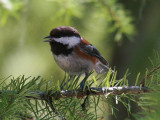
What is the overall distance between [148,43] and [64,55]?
48.5 inches

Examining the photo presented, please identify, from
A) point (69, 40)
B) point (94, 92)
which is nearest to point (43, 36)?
point (69, 40)

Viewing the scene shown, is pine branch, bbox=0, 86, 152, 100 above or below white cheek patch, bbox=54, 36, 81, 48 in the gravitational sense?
below

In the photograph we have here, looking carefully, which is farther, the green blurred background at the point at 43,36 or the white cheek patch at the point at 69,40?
the green blurred background at the point at 43,36

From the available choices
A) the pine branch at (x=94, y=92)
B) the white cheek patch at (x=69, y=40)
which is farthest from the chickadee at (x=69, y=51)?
the pine branch at (x=94, y=92)

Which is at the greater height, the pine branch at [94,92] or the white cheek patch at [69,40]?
the white cheek patch at [69,40]

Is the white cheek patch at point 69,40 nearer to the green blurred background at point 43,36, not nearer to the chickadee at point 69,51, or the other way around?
the chickadee at point 69,51

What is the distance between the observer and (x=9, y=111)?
878 mm

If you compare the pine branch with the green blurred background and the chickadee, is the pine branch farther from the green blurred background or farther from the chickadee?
the green blurred background

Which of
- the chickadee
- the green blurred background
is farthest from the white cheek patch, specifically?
the green blurred background

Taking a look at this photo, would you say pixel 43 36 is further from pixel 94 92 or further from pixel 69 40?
pixel 94 92

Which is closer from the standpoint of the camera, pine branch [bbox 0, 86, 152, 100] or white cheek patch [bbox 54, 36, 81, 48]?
pine branch [bbox 0, 86, 152, 100]

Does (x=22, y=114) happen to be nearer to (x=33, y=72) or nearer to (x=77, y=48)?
(x=77, y=48)

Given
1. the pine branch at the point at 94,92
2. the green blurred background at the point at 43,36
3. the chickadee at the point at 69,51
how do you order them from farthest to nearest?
the green blurred background at the point at 43,36 < the chickadee at the point at 69,51 < the pine branch at the point at 94,92

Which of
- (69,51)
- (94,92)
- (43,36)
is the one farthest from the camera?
(43,36)
